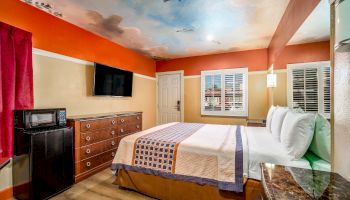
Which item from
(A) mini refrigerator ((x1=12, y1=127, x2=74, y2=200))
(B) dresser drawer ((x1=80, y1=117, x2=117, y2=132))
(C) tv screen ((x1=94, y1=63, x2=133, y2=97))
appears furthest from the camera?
(C) tv screen ((x1=94, y1=63, x2=133, y2=97))

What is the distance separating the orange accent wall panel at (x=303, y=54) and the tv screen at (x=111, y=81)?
10.7 ft

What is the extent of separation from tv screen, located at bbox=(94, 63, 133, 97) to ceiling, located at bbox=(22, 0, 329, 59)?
72 cm

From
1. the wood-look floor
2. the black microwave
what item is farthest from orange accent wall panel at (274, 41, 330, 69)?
the black microwave

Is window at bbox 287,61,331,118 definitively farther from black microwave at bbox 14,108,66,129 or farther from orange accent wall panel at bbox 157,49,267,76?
black microwave at bbox 14,108,66,129

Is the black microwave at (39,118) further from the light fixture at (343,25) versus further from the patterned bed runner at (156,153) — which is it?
the light fixture at (343,25)

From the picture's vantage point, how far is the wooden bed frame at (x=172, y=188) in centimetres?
170

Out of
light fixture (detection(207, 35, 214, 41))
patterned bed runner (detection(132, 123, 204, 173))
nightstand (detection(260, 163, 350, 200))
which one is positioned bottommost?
patterned bed runner (detection(132, 123, 204, 173))

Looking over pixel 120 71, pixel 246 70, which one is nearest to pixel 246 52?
pixel 246 70

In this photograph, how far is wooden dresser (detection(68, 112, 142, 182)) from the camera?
252cm

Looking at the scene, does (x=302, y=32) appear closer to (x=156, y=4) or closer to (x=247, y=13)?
(x=247, y=13)

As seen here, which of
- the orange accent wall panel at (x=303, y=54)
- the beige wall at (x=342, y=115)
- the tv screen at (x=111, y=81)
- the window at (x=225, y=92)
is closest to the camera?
the beige wall at (x=342, y=115)

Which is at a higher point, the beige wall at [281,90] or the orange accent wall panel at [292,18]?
the orange accent wall panel at [292,18]

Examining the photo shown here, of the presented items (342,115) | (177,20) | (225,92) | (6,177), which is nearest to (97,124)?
(6,177)

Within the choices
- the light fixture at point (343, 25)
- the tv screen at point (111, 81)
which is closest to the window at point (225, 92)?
the tv screen at point (111, 81)
